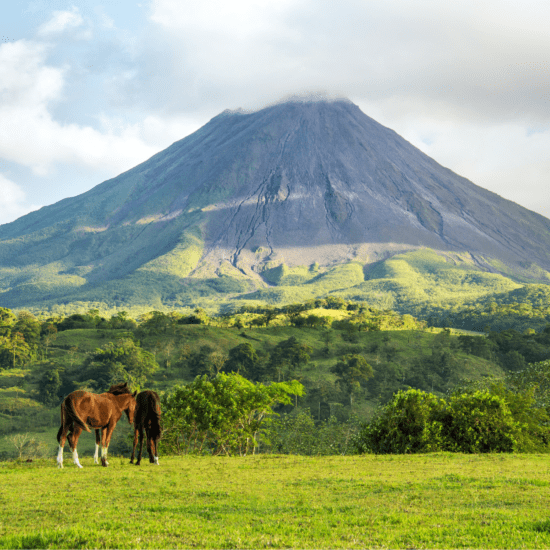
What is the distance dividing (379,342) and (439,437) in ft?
209

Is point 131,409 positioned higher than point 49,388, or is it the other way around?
point 131,409

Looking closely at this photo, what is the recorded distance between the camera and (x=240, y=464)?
15.5 meters

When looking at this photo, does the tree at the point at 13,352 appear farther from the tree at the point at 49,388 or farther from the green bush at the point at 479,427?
the green bush at the point at 479,427

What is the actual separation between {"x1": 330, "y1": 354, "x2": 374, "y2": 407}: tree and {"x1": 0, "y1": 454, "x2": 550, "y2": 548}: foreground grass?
166 feet

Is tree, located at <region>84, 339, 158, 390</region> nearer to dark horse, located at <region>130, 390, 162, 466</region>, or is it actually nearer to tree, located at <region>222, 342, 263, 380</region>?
tree, located at <region>222, 342, 263, 380</region>

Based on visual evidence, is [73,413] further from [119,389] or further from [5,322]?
[5,322]

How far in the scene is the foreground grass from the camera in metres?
7.30

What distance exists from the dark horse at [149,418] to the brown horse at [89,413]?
0.33m

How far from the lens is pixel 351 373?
66.6 meters

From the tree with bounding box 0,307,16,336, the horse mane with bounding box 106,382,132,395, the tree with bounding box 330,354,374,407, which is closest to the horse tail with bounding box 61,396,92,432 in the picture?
the horse mane with bounding box 106,382,132,395

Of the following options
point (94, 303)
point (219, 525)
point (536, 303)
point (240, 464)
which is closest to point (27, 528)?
point (219, 525)

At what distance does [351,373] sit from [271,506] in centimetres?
5860

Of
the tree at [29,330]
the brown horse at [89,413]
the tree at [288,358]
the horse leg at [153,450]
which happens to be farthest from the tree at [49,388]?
the brown horse at [89,413]

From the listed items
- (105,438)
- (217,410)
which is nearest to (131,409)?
(105,438)
